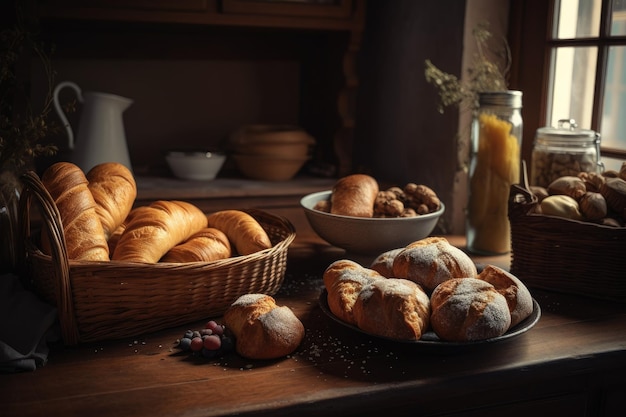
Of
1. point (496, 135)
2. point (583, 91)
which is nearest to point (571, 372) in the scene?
point (496, 135)

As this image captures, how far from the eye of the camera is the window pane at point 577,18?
5.50 feet

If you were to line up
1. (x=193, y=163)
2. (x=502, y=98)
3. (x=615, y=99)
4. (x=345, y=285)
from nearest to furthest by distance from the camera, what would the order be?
(x=345, y=285) → (x=502, y=98) → (x=615, y=99) → (x=193, y=163)

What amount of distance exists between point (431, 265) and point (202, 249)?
1.31 ft

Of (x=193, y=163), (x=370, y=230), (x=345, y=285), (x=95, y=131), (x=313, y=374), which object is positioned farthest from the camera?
(x=193, y=163)

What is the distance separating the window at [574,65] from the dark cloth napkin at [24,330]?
4.25ft

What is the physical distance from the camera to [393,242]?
1450mm

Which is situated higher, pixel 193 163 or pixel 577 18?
pixel 577 18

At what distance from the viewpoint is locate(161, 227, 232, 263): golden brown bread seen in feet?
3.97

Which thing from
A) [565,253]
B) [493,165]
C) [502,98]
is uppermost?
[502,98]

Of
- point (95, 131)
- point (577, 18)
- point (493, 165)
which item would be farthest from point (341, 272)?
point (95, 131)

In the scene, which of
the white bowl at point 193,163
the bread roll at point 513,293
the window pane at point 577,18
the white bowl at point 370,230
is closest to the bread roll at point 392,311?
A: the bread roll at point 513,293

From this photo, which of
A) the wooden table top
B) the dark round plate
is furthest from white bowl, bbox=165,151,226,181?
the dark round plate

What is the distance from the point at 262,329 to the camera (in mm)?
1036

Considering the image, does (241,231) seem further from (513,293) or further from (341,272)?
(513,293)
